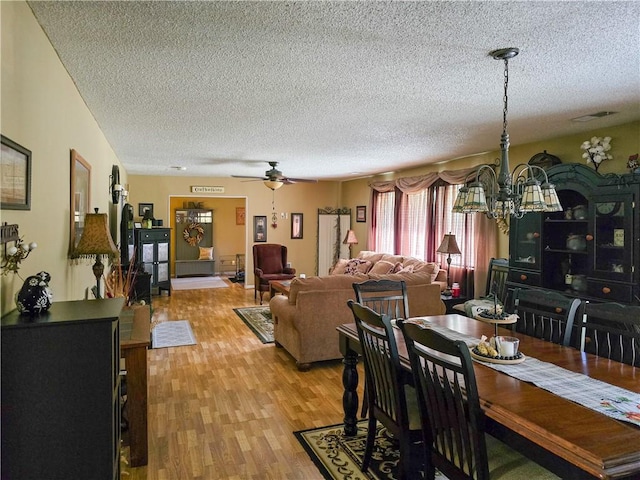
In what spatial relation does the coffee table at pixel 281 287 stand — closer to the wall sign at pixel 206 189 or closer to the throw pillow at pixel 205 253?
the wall sign at pixel 206 189

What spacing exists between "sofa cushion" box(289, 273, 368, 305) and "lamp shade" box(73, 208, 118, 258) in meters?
2.12

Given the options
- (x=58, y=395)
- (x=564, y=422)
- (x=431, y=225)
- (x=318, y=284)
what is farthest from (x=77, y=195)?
(x=431, y=225)

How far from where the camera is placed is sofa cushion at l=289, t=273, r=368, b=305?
4406mm

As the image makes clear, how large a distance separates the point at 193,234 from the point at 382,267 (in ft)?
21.7

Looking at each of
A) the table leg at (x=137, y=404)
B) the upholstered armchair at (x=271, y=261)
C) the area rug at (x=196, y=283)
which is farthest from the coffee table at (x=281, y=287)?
the table leg at (x=137, y=404)

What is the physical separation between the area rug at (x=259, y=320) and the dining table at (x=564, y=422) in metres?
3.63

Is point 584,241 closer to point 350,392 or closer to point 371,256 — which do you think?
point 350,392

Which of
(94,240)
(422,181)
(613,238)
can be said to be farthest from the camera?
(422,181)

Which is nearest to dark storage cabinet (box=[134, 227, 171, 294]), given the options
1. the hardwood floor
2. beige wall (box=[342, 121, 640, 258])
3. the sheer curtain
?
the hardwood floor

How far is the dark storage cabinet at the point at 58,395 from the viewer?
1.51m

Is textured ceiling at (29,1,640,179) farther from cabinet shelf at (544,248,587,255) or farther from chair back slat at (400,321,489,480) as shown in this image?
chair back slat at (400,321,489,480)

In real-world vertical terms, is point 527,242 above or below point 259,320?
above

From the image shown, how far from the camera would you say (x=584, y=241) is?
417 centimetres

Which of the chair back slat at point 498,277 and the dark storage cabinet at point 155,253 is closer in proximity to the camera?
the chair back slat at point 498,277
